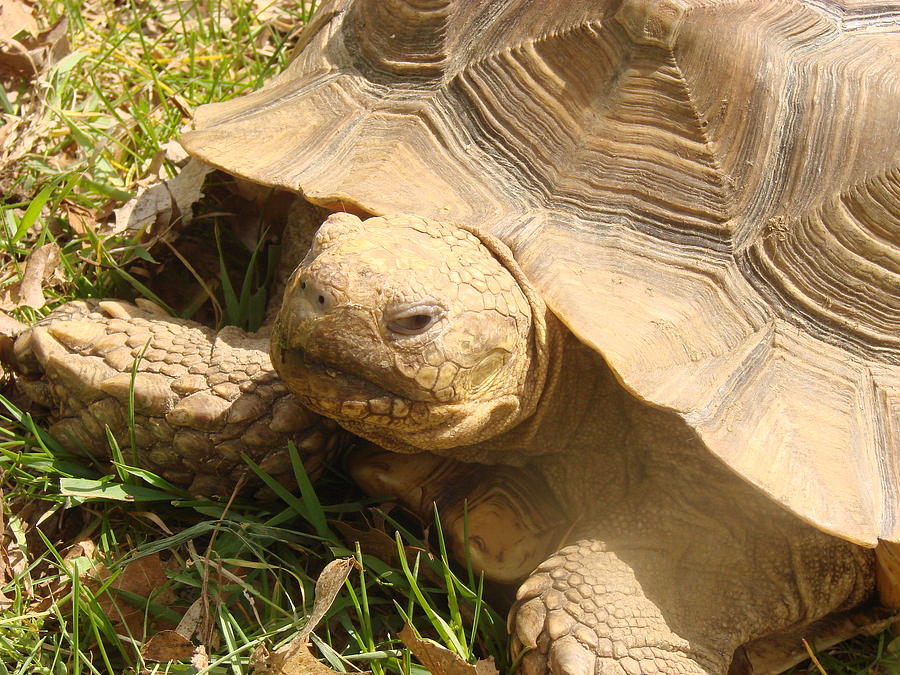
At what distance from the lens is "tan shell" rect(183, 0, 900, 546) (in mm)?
2111

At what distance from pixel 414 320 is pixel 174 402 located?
0.82m

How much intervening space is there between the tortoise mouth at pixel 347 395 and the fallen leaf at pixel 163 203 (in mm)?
1413

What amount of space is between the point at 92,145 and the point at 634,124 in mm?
2304

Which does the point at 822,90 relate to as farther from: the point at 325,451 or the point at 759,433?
the point at 325,451

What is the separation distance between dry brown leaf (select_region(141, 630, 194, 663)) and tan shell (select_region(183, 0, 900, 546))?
1132mm

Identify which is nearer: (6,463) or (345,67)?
(6,463)

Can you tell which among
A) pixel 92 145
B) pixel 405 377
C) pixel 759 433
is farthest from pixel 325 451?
pixel 92 145

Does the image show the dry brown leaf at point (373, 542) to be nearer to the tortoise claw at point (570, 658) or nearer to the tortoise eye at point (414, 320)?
the tortoise claw at point (570, 658)

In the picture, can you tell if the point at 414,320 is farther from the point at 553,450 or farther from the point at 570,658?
the point at 570,658

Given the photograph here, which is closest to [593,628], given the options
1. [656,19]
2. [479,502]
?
[479,502]

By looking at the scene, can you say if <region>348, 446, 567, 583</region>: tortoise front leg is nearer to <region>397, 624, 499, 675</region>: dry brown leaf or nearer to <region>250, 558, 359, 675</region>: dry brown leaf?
<region>397, 624, 499, 675</region>: dry brown leaf

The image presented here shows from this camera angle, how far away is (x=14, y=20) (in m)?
4.02

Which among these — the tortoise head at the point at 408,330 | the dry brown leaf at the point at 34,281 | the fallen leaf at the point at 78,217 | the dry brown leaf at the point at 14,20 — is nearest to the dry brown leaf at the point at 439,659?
the tortoise head at the point at 408,330

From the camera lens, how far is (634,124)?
2.37 meters
